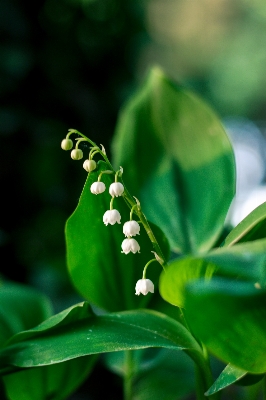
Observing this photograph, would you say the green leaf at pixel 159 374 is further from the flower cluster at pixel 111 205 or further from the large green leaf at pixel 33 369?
the flower cluster at pixel 111 205

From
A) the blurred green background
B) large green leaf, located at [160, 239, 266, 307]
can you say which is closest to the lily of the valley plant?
large green leaf, located at [160, 239, 266, 307]

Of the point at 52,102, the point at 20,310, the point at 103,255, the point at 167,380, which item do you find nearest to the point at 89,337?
the point at 103,255

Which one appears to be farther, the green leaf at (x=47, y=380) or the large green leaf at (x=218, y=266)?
the green leaf at (x=47, y=380)

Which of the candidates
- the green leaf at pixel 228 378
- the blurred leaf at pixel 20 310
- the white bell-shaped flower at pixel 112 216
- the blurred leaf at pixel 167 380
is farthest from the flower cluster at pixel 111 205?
the blurred leaf at pixel 167 380

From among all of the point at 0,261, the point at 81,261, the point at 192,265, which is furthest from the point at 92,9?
the point at 192,265

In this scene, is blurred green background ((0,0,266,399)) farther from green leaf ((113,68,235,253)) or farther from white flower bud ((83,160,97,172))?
white flower bud ((83,160,97,172))

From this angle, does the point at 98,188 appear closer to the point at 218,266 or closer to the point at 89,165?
the point at 89,165
